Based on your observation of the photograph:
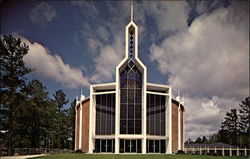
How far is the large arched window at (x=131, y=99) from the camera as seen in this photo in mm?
31125

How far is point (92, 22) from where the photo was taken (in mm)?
13320

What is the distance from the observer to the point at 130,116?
103ft

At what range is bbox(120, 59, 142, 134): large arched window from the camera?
31.1m

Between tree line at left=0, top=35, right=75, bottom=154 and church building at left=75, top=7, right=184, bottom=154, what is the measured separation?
5.56 meters

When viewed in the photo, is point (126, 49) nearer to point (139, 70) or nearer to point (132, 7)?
point (139, 70)

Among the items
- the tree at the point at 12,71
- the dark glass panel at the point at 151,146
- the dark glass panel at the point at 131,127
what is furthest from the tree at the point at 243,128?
the tree at the point at 12,71

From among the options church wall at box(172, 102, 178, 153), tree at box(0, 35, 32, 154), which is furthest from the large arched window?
tree at box(0, 35, 32, 154)

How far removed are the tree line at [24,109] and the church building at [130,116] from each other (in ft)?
18.2

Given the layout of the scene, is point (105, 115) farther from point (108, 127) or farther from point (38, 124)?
point (38, 124)

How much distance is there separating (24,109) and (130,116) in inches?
499

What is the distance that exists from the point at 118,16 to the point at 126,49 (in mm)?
19521

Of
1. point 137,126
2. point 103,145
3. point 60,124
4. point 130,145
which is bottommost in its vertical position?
point 103,145

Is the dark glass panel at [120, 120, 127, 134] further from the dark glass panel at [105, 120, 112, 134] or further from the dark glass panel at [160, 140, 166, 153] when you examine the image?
the dark glass panel at [160, 140, 166, 153]

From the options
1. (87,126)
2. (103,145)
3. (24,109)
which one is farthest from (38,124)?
(24,109)
